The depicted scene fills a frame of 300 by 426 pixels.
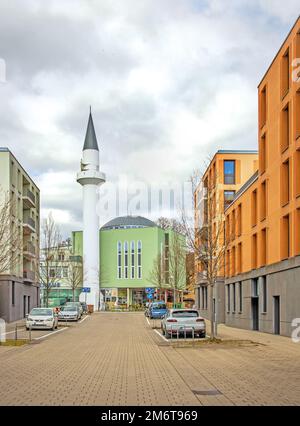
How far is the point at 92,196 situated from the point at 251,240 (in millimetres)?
53620

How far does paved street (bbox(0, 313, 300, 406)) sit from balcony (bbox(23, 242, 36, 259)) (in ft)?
120

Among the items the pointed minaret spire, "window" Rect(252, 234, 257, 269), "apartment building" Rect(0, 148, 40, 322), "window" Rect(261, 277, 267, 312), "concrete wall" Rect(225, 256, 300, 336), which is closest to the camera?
"concrete wall" Rect(225, 256, 300, 336)

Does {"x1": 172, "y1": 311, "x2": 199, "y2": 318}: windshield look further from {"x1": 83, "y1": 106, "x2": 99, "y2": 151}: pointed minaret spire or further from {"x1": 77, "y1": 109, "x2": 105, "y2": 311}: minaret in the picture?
{"x1": 83, "y1": 106, "x2": 99, "y2": 151}: pointed minaret spire

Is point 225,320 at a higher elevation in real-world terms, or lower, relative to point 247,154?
lower

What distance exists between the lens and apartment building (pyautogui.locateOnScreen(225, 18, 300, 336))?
31.4 meters

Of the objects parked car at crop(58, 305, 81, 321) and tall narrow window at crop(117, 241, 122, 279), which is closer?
parked car at crop(58, 305, 81, 321)

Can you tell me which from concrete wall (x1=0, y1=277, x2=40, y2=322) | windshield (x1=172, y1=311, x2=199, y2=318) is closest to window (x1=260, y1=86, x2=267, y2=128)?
windshield (x1=172, y1=311, x2=199, y2=318)

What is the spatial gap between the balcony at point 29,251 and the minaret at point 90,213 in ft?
88.5

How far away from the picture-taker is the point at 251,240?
42312 millimetres

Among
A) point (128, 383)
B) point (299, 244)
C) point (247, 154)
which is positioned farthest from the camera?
point (247, 154)

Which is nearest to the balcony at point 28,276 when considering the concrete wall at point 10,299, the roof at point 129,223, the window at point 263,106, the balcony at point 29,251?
the concrete wall at point 10,299

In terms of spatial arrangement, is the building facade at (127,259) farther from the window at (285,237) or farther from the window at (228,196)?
the window at (285,237)
